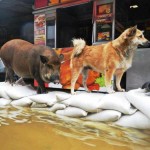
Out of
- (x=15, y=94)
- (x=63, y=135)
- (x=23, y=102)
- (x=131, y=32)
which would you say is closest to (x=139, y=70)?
(x=131, y=32)

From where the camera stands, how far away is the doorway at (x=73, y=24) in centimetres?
505

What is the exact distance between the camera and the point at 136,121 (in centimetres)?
223

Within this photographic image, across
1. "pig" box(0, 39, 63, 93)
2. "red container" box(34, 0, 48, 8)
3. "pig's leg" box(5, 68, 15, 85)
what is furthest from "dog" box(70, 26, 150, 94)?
"red container" box(34, 0, 48, 8)

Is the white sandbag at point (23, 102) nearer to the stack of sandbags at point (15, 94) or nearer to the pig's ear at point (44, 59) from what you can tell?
the stack of sandbags at point (15, 94)

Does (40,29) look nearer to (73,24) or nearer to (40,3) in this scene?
(40,3)

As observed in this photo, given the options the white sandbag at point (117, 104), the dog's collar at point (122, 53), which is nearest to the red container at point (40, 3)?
the dog's collar at point (122, 53)

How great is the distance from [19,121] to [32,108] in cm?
63

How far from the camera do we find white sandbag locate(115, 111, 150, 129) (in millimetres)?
2175

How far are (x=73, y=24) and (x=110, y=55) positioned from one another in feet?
8.95

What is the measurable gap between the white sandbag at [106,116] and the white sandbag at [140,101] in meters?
0.19

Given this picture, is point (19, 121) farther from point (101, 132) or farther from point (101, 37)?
point (101, 37)

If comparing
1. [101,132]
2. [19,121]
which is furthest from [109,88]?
[19,121]

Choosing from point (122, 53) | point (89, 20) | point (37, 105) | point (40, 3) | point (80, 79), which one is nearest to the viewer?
point (122, 53)

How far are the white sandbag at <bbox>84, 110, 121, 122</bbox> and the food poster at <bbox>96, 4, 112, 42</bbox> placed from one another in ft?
6.18
